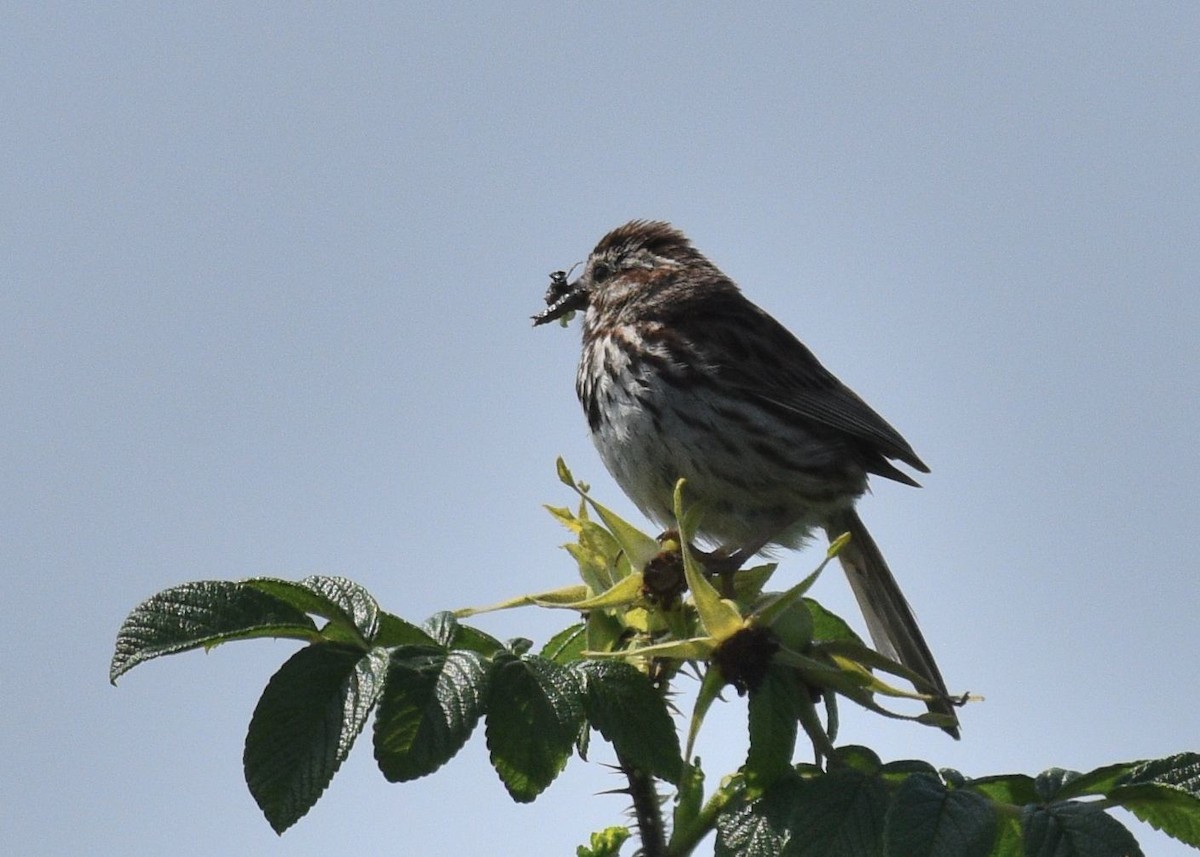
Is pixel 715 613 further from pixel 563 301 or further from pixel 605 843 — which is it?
pixel 563 301

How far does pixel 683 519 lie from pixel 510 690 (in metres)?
0.74

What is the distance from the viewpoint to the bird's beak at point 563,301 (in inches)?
308

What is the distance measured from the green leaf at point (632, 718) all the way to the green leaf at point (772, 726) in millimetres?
180

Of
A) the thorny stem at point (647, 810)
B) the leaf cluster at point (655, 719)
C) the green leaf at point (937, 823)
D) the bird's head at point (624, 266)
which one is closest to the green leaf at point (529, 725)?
the leaf cluster at point (655, 719)

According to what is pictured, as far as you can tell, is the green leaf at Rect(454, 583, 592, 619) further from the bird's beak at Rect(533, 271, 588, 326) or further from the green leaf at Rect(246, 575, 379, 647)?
the bird's beak at Rect(533, 271, 588, 326)

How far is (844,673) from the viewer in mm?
3479

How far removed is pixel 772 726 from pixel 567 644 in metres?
0.82

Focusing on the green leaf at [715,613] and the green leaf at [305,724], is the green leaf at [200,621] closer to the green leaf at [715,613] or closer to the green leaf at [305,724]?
the green leaf at [305,724]

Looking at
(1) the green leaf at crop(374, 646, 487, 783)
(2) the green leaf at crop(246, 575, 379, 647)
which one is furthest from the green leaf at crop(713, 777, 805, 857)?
(2) the green leaf at crop(246, 575, 379, 647)

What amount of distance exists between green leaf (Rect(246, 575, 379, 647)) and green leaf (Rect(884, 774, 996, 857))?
1172mm

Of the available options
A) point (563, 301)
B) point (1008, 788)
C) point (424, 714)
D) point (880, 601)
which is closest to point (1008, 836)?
point (1008, 788)

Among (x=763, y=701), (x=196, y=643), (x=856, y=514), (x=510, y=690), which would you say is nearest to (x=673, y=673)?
(x=763, y=701)

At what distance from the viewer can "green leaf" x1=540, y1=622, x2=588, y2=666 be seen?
395cm

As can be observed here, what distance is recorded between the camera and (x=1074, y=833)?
9.59 ft
